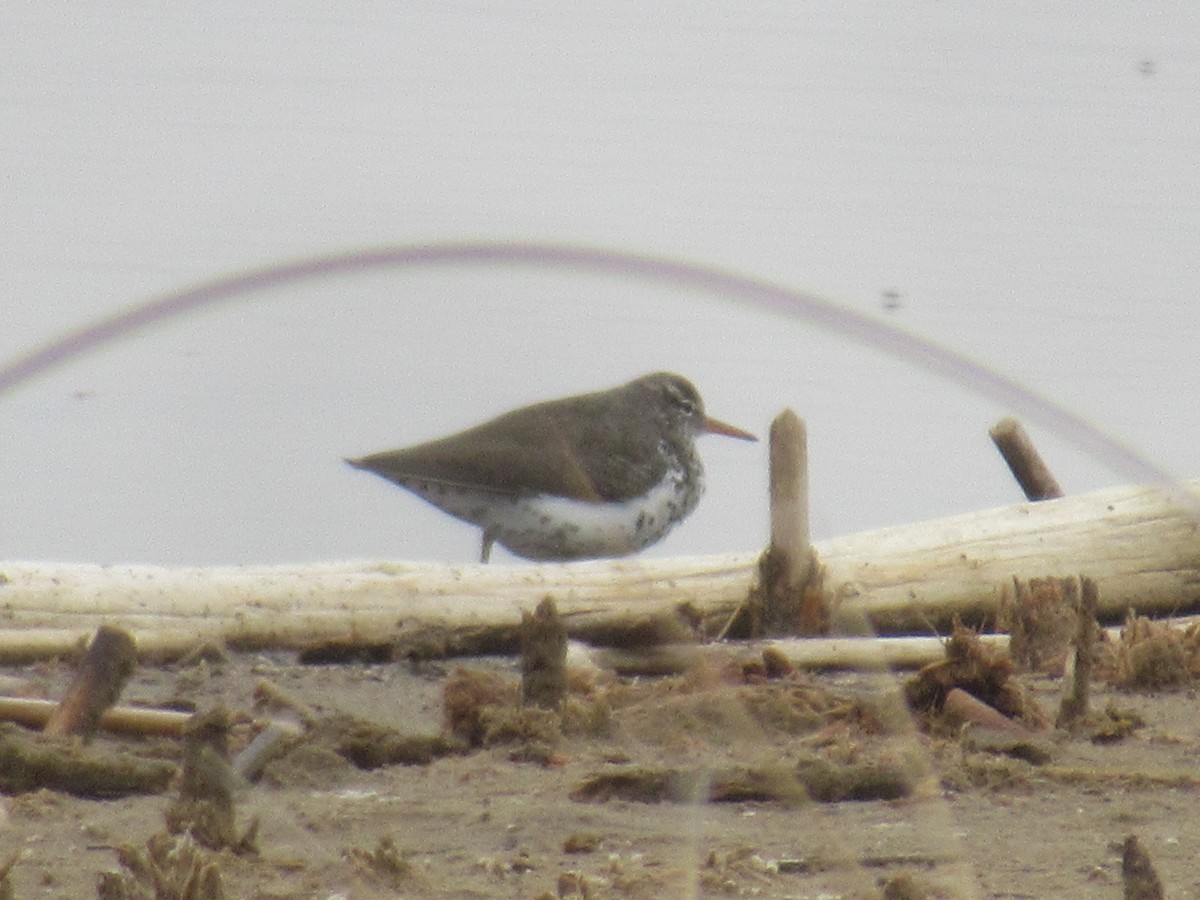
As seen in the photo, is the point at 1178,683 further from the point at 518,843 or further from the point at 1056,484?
the point at 518,843

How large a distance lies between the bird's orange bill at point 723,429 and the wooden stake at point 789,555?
13.0ft

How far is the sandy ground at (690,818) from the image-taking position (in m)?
2.77

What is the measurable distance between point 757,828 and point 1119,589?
2.63m

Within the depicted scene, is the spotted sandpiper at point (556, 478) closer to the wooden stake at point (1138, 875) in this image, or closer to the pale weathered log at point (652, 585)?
the pale weathered log at point (652, 585)

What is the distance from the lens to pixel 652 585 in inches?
206

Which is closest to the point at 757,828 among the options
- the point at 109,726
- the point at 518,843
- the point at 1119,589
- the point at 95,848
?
the point at 518,843

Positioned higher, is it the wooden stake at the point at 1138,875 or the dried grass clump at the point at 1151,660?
the dried grass clump at the point at 1151,660

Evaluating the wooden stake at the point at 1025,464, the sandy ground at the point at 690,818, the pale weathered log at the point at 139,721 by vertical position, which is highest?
the wooden stake at the point at 1025,464

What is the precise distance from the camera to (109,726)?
369 centimetres

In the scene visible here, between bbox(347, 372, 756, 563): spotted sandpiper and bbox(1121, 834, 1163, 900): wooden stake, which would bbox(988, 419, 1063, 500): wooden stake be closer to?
bbox(347, 372, 756, 563): spotted sandpiper

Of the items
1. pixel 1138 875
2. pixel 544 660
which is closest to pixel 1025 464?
pixel 544 660

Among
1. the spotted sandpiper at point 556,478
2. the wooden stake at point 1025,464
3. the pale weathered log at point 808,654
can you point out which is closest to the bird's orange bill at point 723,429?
the spotted sandpiper at point 556,478

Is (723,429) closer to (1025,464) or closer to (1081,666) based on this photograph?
(1025,464)

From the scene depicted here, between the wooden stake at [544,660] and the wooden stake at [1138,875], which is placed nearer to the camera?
the wooden stake at [1138,875]
